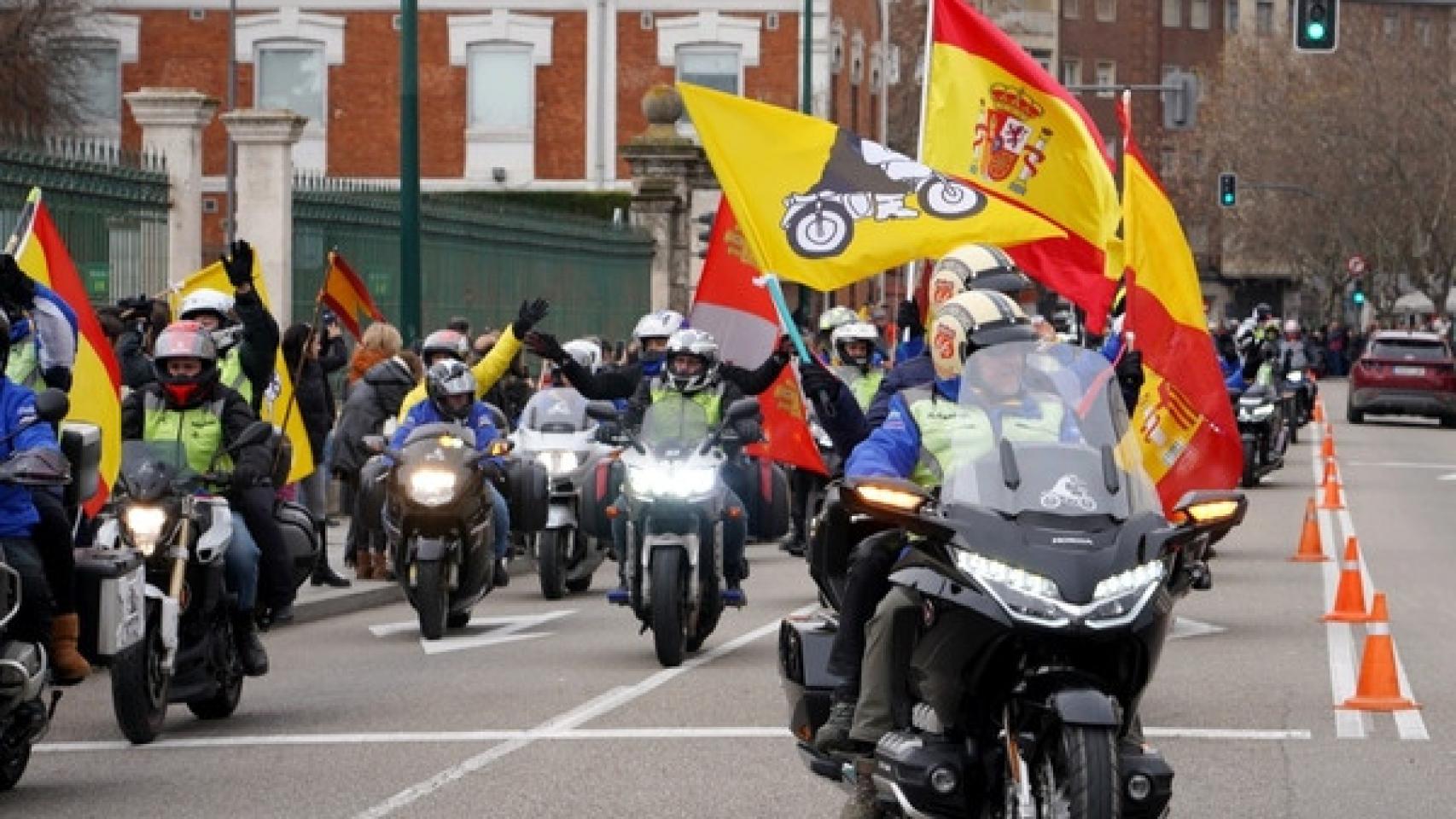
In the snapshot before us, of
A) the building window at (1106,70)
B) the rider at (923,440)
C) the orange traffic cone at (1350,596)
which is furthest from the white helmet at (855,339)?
the building window at (1106,70)

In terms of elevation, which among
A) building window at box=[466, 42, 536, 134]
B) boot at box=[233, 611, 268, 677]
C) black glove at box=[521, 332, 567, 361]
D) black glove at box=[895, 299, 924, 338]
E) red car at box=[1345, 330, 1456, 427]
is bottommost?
red car at box=[1345, 330, 1456, 427]

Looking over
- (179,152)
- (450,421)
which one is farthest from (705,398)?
(179,152)

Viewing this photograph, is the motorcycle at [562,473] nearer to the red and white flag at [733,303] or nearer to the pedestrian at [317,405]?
the pedestrian at [317,405]

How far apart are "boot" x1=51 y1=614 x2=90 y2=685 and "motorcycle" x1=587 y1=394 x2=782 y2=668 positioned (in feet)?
15.2

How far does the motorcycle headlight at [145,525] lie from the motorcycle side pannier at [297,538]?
946 millimetres

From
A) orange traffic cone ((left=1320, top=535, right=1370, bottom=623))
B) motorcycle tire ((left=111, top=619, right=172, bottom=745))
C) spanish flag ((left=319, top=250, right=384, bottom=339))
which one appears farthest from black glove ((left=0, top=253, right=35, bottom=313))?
spanish flag ((left=319, top=250, right=384, bottom=339))

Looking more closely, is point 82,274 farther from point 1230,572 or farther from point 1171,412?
point 1171,412

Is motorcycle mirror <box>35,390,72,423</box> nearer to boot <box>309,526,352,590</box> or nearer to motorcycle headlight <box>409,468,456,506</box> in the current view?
motorcycle headlight <box>409,468,456,506</box>

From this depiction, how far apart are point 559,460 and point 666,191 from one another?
83.3 feet

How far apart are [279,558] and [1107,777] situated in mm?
6602

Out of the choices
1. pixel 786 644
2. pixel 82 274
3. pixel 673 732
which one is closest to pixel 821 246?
pixel 673 732

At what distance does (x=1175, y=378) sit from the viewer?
15.2m

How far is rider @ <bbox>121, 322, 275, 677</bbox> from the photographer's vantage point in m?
13.7

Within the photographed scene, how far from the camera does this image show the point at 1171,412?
15.2 meters
